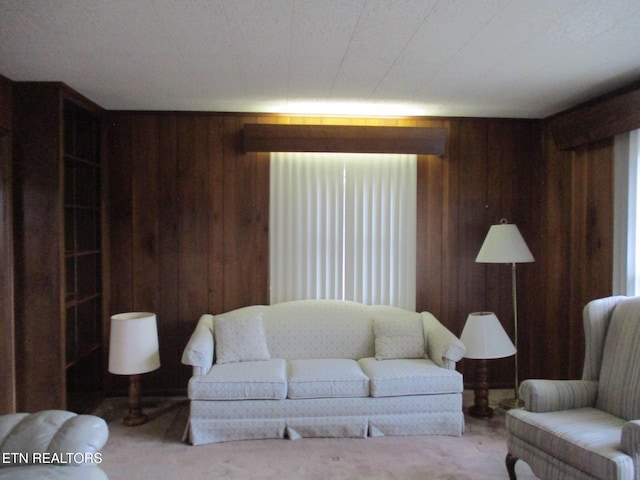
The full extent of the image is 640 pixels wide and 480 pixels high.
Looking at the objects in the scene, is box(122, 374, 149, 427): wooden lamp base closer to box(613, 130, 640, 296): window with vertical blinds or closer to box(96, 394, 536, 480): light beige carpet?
box(96, 394, 536, 480): light beige carpet

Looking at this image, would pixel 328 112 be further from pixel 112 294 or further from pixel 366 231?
pixel 112 294

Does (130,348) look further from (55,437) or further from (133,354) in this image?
(55,437)

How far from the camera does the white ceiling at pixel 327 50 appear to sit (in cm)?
222

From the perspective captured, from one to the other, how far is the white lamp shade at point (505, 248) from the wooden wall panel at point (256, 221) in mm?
451

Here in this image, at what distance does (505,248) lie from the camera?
151 inches

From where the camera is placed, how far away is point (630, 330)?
2.71m

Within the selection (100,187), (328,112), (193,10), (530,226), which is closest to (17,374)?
(100,187)

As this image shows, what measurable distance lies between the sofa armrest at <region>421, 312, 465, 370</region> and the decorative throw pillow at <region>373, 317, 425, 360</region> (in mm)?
66

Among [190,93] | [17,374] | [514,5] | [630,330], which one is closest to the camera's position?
[514,5]

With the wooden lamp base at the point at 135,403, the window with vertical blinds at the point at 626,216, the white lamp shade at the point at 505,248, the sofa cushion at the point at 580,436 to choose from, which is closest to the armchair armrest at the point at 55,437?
the wooden lamp base at the point at 135,403

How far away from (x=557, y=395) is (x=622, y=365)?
389 millimetres

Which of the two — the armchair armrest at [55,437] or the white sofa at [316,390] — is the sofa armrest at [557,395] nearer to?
the white sofa at [316,390]

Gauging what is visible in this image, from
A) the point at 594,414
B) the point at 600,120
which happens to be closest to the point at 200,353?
the point at 594,414

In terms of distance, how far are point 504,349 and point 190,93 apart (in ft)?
10.1
